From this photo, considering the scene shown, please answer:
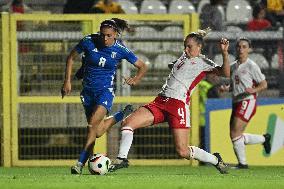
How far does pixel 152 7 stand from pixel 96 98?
925 cm

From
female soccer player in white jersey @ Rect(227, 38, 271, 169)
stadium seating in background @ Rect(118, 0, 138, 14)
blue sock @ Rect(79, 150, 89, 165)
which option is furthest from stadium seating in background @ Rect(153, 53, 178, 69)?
stadium seating in background @ Rect(118, 0, 138, 14)

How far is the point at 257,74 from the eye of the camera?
1800 cm

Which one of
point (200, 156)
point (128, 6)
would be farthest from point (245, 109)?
point (128, 6)

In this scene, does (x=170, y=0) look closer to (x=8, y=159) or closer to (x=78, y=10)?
(x=78, y=10)

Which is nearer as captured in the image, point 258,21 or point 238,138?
point 238,138

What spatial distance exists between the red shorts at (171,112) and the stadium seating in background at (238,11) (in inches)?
372

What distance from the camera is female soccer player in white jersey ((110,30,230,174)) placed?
1453 centimetres

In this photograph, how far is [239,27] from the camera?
2320cm

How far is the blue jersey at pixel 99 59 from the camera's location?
50.8ft

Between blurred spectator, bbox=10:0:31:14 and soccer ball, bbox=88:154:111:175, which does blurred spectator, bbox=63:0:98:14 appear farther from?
soccer ball, bbox=88:154:111:175

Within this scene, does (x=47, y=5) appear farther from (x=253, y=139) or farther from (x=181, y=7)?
(x=253, y=139)

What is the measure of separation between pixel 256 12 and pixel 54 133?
6234mm

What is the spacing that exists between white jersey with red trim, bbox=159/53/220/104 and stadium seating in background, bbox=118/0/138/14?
8.94 metres

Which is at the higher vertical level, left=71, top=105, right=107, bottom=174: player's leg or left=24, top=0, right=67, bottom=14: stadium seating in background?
left=24, top=0, right=67, bottom=14: stadium seating in background
